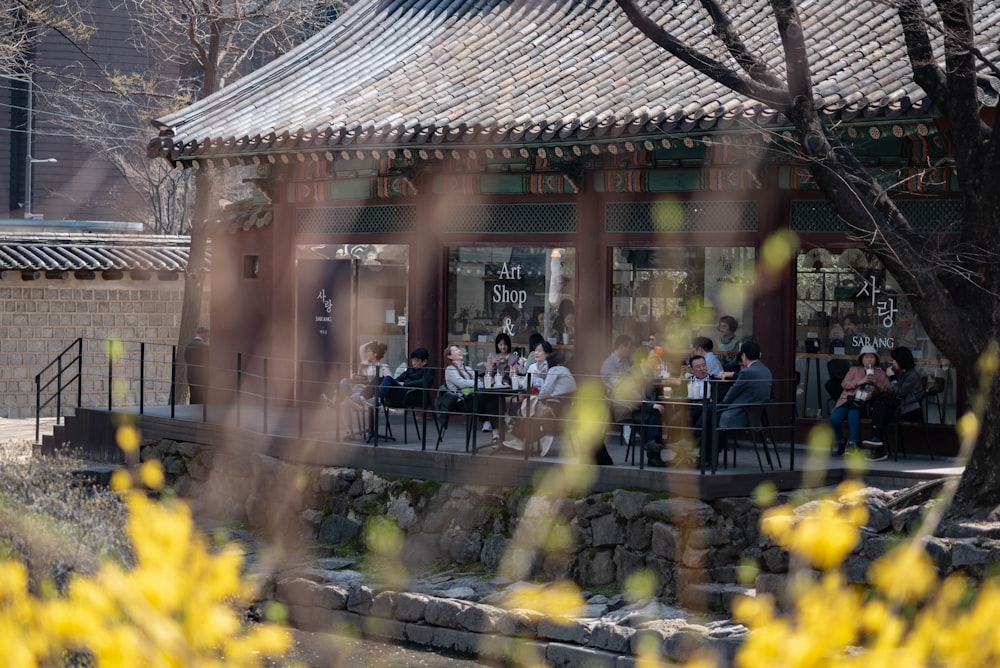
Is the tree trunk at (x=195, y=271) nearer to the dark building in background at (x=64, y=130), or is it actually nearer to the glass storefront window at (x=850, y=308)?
the glass storefront window at (x=850, y=308)

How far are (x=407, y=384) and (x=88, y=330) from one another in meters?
13.5

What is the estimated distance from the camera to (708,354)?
14.0 meters

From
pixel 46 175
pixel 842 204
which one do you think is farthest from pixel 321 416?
pixel 46 175

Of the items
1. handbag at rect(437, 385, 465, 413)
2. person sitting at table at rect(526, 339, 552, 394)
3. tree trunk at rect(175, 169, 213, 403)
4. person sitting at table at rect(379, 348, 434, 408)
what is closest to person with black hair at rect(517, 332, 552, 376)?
person sitting at table at rect(526, 339, 552, 394)

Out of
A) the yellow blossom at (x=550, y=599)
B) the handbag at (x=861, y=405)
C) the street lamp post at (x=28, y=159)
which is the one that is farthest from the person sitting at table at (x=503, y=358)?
the street lamp post at (x=28, y=159)

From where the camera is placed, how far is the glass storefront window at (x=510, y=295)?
626 inches

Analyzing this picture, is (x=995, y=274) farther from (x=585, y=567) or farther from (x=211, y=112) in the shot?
(x=211, y=112)

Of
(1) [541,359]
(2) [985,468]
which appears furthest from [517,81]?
(2) [985,468]

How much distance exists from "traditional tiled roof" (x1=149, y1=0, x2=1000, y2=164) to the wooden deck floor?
123 inches

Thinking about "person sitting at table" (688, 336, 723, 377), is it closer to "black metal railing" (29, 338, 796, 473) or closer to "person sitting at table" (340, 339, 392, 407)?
"black metal railing" (29, 338, 796, 473)

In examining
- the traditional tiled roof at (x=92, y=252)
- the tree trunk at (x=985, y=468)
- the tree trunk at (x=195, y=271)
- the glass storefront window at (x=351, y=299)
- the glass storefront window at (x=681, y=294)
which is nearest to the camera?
the tree trunk at (x=985, y=468)

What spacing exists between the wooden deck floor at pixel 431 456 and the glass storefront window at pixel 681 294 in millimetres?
1295

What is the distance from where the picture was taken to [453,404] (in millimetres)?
14484

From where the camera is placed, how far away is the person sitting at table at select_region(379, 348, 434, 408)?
1465 cm
